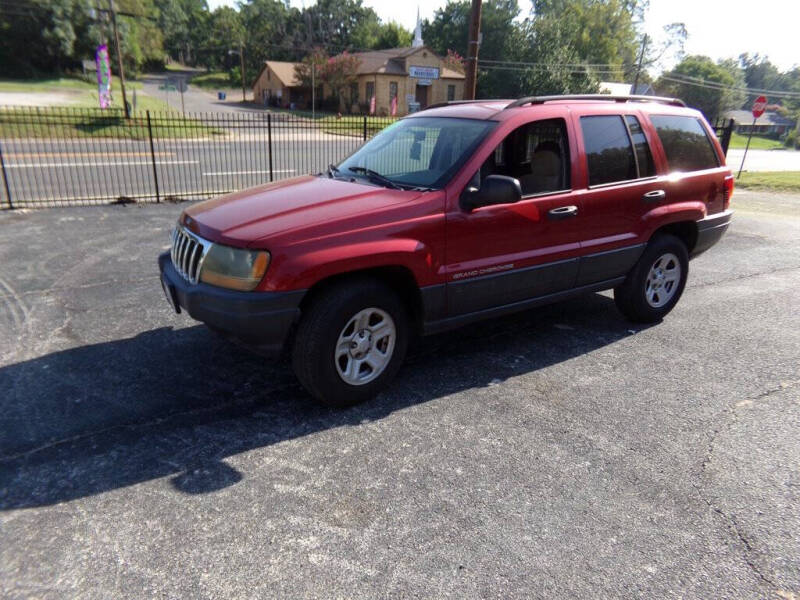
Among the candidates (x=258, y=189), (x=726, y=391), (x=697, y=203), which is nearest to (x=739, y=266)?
(x=697, y=203)

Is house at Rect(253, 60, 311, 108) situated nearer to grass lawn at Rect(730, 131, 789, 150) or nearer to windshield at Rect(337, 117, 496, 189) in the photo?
grass lawn at Rect(730, 131, 789, 150)

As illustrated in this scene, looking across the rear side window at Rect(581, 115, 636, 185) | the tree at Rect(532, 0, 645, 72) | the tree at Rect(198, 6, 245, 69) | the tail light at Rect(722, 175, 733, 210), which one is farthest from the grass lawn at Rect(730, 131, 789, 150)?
the tree at Rect(198, 6, 245, 69)

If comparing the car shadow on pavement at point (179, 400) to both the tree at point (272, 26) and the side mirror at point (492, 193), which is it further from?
the tree at point (272, 26)

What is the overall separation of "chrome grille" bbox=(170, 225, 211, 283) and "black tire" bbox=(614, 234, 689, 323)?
3.81 metres

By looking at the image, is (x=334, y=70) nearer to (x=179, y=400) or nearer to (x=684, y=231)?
(x=684, y=231)

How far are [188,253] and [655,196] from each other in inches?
159

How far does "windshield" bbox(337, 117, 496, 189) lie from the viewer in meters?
4.15

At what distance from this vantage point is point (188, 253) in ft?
12.6

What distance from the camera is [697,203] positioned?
5445 millimetres

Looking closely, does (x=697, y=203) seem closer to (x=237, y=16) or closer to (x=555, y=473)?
(x=555, y=473)

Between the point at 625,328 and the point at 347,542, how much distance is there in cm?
388

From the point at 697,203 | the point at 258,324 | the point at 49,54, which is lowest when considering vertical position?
the point at 258,324

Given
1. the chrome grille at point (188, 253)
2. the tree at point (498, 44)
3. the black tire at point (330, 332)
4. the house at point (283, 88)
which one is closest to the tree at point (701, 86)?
the tree at point (498, 44)

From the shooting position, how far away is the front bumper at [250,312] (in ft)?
11.1
